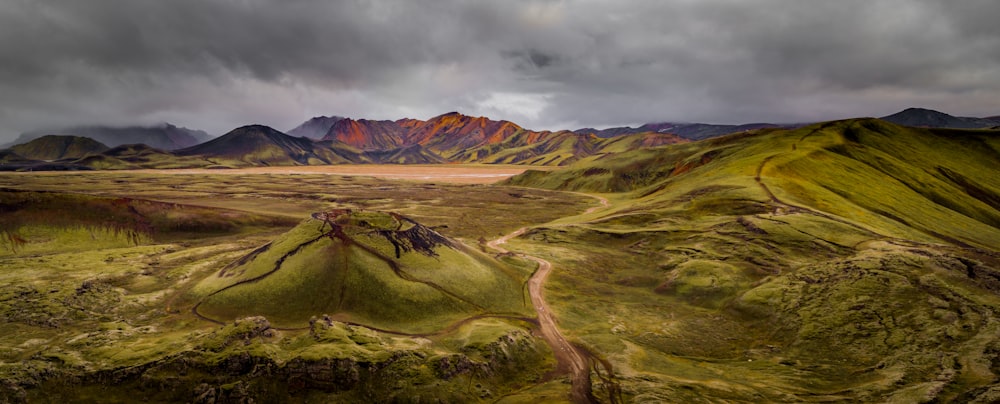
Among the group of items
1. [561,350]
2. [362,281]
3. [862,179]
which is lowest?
[561,350]

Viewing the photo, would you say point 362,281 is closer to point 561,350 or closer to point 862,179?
point 561,350

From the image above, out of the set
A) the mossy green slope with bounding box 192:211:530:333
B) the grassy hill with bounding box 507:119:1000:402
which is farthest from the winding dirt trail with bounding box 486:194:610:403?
the mossy green slope with bounding box 192:211:530:333

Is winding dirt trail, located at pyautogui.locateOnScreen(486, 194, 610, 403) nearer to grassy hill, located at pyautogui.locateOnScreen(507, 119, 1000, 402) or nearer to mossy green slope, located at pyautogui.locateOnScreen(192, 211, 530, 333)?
grassy hill, located at pyautogui.locateOnScreen(507, 119, 1000, 402)

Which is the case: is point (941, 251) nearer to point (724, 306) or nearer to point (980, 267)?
point (980, 267)

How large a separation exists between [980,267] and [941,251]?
33.8ft

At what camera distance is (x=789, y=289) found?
4944cm

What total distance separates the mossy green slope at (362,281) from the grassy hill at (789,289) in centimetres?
1174

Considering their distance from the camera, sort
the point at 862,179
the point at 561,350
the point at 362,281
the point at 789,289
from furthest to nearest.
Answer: the point at 862,179 < the point at 789,289 < the point at 362,281 < the point at 561,350

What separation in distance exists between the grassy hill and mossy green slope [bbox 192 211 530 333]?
1174 centimetres

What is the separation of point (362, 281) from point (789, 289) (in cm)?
5193

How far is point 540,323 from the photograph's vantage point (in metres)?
46.3

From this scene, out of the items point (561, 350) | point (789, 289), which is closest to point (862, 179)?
point (789, 289)

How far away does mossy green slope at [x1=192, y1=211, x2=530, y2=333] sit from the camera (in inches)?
1661

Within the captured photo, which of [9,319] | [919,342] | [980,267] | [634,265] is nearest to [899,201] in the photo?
[980,267]
